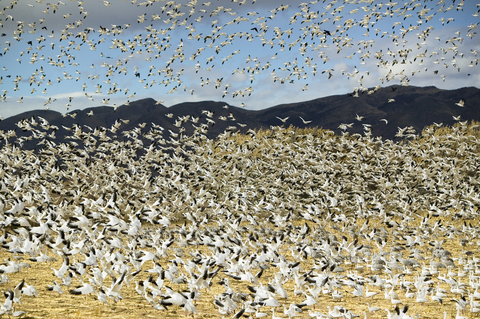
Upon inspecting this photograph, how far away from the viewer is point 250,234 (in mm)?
18312

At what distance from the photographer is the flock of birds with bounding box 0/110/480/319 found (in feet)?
38.7

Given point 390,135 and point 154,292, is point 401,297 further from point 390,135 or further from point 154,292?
point 390,135

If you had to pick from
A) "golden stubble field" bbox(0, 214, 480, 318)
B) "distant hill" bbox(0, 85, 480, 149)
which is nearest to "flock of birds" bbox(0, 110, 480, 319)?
"golden stubble field" bbox(0, 214, 480, 318)

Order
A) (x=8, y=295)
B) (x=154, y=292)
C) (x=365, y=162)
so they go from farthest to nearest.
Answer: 1. (x=365, y=162)
2. (x=154, y=292)
3. (x=8, y=295)

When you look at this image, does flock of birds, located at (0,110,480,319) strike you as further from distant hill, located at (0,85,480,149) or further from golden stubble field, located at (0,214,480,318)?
distant hill, located at (0,85,480,149)

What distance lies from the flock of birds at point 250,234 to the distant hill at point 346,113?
104 meters

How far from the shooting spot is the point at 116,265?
43.5ft

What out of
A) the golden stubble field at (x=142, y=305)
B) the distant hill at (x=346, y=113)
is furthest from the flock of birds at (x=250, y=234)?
the distant hill at (x=346, y=113)

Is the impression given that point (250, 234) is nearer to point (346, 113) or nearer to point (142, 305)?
point (142, 305)

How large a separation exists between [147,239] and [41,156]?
63.8 ft

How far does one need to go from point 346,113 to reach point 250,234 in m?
152

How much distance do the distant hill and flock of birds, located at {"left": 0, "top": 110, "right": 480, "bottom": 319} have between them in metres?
104

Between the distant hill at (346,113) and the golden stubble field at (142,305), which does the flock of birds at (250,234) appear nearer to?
the golden stubble field at (142,305)

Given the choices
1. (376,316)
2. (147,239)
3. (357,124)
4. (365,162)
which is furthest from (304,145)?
(357,124)
